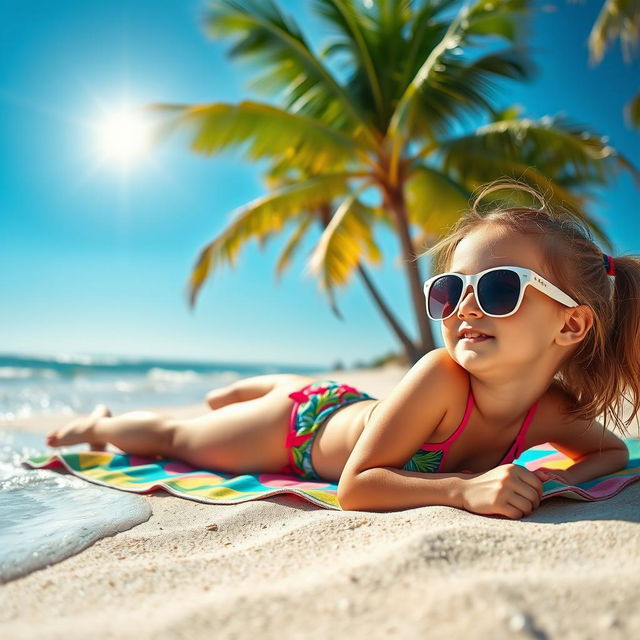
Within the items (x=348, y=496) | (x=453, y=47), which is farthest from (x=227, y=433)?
(x=453, y=47)

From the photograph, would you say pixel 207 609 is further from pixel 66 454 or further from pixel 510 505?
pixel 66 454

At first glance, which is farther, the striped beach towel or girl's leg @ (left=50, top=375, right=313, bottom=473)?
girl's leg @ (left=50, top=375, right=313, bottom=473)

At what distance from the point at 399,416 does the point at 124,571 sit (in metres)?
0.82

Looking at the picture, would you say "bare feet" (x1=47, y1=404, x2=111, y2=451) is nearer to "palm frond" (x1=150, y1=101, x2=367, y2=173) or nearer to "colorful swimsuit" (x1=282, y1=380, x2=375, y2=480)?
"colorful swimsuit" (x1=282, y1=380, x2=375, y2=480)

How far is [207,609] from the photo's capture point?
915 millimetres

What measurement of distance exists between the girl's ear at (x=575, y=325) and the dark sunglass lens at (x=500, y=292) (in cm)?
25

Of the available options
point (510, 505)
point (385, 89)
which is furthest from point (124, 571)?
point (385, 89)

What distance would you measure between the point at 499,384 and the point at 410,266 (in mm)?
6804

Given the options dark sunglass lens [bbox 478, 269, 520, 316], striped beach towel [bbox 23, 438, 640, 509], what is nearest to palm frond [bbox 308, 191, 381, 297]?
striped beach towel [bbox 23, 438, 640, 509]

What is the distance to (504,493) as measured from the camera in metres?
1.46

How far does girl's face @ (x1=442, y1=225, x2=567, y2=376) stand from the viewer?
5.38ft

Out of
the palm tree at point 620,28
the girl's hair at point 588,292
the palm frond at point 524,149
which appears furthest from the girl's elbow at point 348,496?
the palm tree at point 620,28

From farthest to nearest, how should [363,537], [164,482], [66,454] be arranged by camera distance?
[66,454], [164,482], [363,537]

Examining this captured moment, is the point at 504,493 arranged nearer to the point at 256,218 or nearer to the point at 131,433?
the point at 131,433
